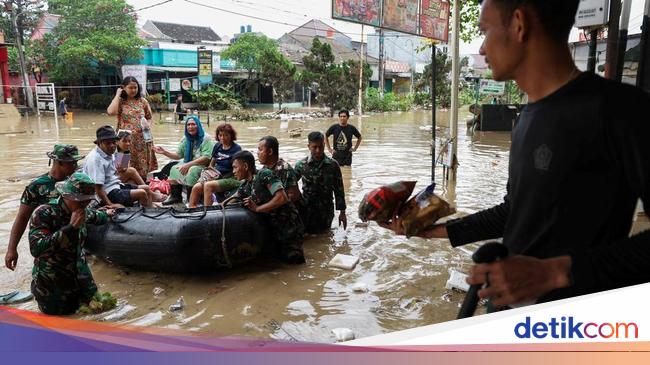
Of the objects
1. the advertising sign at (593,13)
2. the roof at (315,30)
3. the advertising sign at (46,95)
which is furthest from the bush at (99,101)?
the advertising sign at (593,13)

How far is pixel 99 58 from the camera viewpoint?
2898 centimetres

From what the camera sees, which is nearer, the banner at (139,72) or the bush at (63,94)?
the banner at (139,72)

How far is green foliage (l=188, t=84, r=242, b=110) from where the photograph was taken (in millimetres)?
30422

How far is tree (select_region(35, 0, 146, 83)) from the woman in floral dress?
24.1 metres

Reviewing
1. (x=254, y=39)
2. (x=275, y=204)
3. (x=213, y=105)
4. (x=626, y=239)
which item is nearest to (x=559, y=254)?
(x=626, y=239)

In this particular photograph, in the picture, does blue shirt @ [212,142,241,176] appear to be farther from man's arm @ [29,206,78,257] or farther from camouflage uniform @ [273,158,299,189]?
man's arm @ [29,206,78,257]

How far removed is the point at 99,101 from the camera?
105 feet

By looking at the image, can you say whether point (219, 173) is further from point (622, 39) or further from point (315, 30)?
point (315, 30)

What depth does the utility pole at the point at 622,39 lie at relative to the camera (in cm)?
575

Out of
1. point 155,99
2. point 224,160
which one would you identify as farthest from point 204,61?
point 224,160

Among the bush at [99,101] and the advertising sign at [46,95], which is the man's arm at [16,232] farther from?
the bush at [99,101]

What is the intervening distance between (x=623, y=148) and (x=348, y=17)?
6.68 meters

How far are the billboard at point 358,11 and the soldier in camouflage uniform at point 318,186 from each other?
205 cm

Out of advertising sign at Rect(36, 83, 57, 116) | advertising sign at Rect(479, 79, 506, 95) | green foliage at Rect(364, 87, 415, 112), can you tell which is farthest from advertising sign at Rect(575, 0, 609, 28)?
green foliage at Rect(364, 87, 415, 112)
